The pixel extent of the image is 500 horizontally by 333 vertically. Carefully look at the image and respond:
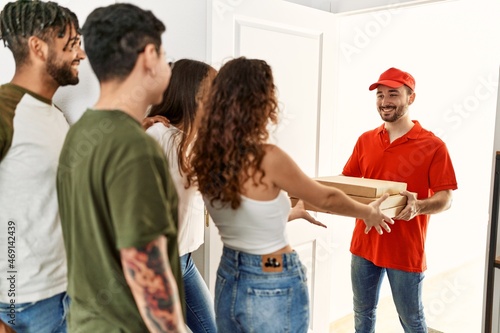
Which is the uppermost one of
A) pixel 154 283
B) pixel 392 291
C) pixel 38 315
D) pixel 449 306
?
pixel 154 283

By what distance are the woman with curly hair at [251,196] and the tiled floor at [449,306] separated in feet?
6.02

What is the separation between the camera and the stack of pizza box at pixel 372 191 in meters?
1.65

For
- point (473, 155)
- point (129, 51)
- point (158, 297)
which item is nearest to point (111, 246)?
point (158, 297)

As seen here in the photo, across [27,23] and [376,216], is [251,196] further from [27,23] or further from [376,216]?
[27,23]

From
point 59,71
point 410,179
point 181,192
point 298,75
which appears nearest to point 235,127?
point 181,192

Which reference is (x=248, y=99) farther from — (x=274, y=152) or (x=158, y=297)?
(x=158, y=297)

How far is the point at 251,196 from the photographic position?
1185 mm

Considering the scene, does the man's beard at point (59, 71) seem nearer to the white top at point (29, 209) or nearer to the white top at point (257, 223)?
the white top at point (29, 209)

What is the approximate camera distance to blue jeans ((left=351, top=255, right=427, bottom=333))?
1.96m

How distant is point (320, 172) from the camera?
99.5 inches

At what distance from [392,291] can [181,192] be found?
1.13m

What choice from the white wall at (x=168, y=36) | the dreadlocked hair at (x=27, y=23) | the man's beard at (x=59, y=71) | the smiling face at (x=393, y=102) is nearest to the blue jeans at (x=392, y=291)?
the smiling face at (x=393, y=102)

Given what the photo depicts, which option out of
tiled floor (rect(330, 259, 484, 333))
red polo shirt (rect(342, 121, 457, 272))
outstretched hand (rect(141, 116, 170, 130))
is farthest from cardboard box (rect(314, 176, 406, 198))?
tiled floor (rect(330, 259, 484, 333))

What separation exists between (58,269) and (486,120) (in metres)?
3.85
